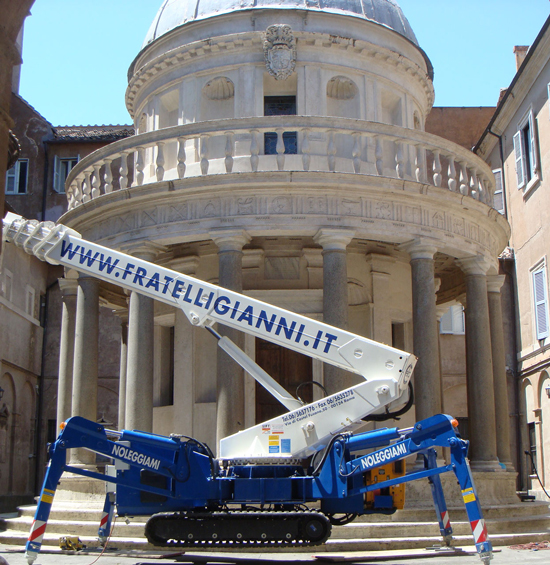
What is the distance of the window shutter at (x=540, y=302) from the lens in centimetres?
2628

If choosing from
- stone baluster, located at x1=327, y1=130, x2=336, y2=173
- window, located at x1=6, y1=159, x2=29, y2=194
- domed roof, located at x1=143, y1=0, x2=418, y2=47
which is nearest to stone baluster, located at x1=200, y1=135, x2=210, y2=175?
stone baluster, located at x1=327, y1=130, x2=336, y2=173

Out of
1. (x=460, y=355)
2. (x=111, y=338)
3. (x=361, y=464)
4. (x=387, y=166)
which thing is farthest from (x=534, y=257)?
(x=361, y=464)

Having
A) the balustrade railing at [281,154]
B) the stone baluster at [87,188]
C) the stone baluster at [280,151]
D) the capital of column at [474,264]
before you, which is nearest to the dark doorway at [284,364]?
the capital of column at [474,264]

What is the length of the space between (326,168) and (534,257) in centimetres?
1212

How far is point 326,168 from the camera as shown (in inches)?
715

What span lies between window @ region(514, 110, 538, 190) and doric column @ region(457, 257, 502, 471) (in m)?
9.37

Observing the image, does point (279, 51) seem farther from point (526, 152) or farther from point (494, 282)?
point (526, 152)

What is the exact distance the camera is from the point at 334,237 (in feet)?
53.9

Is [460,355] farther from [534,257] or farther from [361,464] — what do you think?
[361,464]

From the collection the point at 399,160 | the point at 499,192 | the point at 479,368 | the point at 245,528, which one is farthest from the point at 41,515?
the point at 499,192

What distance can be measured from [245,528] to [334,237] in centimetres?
700

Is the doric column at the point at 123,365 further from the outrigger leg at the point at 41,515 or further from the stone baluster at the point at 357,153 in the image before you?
the outrigger leg at the point at 41,515

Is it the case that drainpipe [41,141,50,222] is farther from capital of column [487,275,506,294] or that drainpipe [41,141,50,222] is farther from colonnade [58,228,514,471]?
capital of column [487,275,506,294]

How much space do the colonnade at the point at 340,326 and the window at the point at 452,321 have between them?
12.1m
